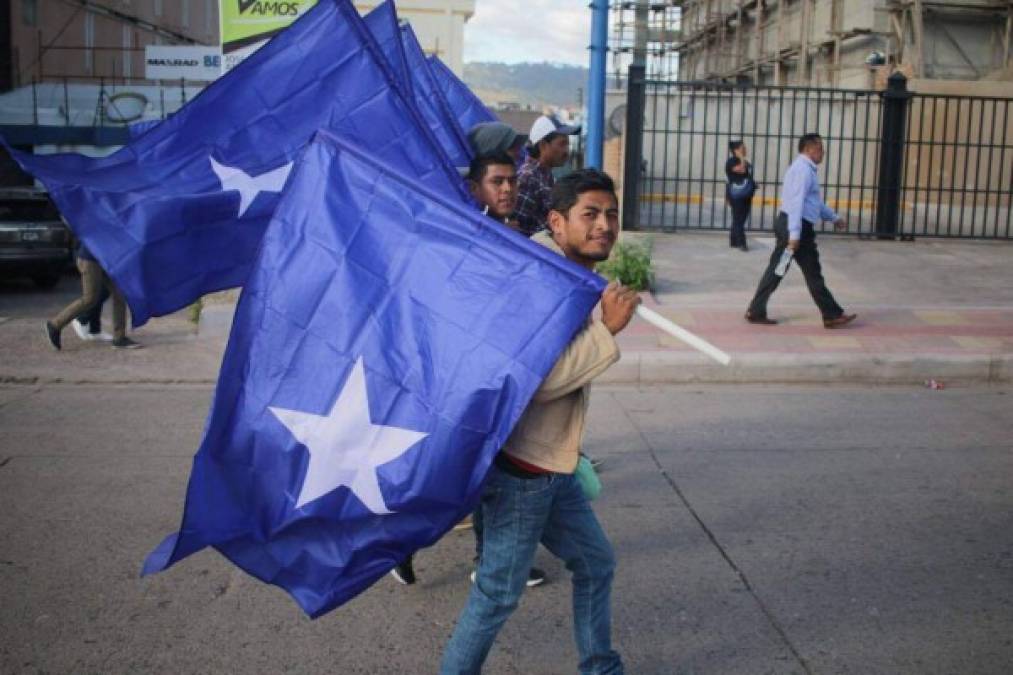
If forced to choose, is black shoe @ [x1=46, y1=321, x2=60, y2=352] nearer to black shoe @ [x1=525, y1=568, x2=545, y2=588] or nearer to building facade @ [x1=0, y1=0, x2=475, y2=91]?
black shoe @ [x1=525, y1=568, x2=545, y2=588]

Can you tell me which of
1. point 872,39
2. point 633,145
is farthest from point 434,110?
point 872,39

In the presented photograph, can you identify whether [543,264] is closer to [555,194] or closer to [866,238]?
[555,194]

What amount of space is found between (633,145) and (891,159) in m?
3.96

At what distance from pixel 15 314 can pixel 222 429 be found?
1051cm

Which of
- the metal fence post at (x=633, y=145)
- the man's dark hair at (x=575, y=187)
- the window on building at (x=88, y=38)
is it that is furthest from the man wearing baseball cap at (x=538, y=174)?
the window on building at (x=88, y=38)

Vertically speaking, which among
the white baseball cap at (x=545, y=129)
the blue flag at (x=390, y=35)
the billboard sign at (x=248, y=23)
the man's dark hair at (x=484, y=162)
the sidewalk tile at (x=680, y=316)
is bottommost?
the sidewalk tile at (x=680, y=316)

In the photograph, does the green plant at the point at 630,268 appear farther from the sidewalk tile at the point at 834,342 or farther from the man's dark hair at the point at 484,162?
the man's dark hair at the point at 484,162

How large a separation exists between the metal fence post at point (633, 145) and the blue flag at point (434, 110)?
9.71m

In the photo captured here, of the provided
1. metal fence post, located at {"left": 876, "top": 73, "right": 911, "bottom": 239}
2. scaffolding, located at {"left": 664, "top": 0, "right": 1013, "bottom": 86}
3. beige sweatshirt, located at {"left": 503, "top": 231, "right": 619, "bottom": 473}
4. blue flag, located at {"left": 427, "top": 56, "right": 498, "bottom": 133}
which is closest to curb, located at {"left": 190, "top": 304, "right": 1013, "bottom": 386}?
blue flag, located at {"left": 427, "top": 56, "right": 498, "bottom": 133}

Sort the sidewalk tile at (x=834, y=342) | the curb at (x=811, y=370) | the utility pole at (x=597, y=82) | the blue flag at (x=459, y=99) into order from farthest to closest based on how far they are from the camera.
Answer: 1. the utility pole at (x=597, y=82)
2. the sidewalk tile at (x=834, y=342)
3. the curb at (x=811, y=370)
4. the blue flag at (x=459, y=99)

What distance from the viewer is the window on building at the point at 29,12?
2795cm

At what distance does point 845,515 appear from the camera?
561 cm

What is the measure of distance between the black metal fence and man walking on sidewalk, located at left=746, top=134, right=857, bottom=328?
5778 millimetres

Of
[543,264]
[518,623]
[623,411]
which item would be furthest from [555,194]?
[623,411]
